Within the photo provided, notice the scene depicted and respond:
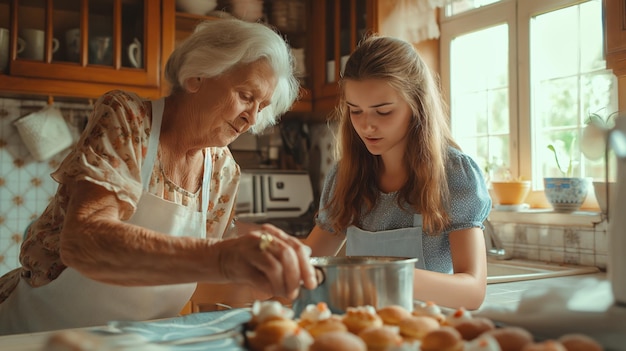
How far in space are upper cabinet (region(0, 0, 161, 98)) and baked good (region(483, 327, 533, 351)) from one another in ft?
7.17

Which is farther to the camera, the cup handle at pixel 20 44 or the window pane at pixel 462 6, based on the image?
the window pane at pixel 462 6

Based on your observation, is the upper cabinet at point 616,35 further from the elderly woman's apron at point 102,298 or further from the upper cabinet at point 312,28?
the elderly woman's apron at point 102,298

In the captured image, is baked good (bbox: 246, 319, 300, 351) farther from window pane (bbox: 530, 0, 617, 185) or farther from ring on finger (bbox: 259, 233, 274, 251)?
window pane (bbox: 530, 0, 617, 185)

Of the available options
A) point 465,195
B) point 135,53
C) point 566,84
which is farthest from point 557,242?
point 135,53

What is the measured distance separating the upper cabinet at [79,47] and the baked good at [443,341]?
2.16 meters

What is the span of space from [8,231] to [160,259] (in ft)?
6.62

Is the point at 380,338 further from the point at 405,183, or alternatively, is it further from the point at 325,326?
the point at 405,183

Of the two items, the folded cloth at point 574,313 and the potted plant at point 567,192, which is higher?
the potted plant at point 567,192

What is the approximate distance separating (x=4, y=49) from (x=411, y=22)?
168cm

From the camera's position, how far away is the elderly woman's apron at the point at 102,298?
3.85 feet

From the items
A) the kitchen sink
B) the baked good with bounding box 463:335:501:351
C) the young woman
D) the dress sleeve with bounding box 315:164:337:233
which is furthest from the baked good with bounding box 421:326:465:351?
the kitchen sink

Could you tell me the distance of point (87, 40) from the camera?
2506 millimetres

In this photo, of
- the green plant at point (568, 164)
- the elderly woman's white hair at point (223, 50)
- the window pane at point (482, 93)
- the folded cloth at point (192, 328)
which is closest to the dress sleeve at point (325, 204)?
the elderly woman's white hair at point (223, 50)

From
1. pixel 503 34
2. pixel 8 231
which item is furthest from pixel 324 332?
pixel 8 231
